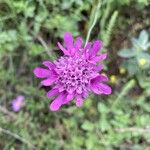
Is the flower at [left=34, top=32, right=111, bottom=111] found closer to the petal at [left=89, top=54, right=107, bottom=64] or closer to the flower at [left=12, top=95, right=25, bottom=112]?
the petal at [left=89, top=54, right=107, bottom=64]

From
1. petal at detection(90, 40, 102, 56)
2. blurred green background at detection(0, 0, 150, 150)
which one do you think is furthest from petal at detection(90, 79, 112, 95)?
blurred green background at detection(0, 0, 150, 150)

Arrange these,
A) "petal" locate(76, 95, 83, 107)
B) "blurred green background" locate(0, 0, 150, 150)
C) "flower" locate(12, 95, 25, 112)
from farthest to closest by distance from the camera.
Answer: "flower" locate(12, 95, 25, 112) < "blurred green background" locate(0, 0, 150, 150) < "petal" locate(76, 95, 83, 107)

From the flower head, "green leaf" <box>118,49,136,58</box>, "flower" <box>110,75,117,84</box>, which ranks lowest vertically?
"flower" <box>110,75,117,84</box>

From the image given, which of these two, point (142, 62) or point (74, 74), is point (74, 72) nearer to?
point (74, 74)

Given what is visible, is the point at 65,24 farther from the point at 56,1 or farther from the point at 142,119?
the point at 142,119

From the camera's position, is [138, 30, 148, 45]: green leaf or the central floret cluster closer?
the central floret cluster

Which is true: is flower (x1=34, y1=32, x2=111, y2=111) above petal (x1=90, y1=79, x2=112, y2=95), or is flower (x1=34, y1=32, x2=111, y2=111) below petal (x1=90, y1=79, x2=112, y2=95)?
→ above

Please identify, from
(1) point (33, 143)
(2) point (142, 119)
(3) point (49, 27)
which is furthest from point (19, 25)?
(2) point (142, 119)

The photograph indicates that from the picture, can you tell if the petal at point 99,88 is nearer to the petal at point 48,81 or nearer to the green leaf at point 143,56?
the petal at point 48,81
